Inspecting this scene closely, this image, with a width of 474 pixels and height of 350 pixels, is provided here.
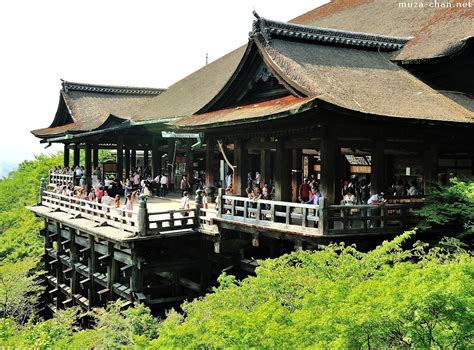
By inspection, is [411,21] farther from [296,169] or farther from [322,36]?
[296,169]

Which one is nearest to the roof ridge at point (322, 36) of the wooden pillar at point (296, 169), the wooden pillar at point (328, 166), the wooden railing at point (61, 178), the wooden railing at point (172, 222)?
the wooden pillar at point (296, 169)

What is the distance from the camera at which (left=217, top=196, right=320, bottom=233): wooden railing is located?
492 inches

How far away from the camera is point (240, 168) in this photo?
16.8m

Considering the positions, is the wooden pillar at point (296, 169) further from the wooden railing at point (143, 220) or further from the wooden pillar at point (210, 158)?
the wooden railing at point (143, 220)

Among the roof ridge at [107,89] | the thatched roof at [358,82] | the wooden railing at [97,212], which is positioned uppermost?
the roof ridge at [107,89]

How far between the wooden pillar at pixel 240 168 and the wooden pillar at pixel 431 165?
17.8 feet

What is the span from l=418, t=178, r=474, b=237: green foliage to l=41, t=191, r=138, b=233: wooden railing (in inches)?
337

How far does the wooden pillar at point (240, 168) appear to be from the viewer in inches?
655

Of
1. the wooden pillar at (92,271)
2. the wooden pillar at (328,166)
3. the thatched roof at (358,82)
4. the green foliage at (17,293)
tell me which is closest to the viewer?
the wooden pillar at (328,166)

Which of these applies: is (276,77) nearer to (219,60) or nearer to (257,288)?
(257,288)

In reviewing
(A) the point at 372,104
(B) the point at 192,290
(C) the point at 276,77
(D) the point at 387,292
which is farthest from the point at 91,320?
(D) the point at 387,292

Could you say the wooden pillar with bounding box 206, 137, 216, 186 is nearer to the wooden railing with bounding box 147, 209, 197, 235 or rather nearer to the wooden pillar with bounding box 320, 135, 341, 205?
the wooden railing with bounding box 147, 209, 197, 235

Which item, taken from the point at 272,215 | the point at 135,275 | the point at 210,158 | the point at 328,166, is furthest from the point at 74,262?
the point at 328,166

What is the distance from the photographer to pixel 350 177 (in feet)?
72.0
